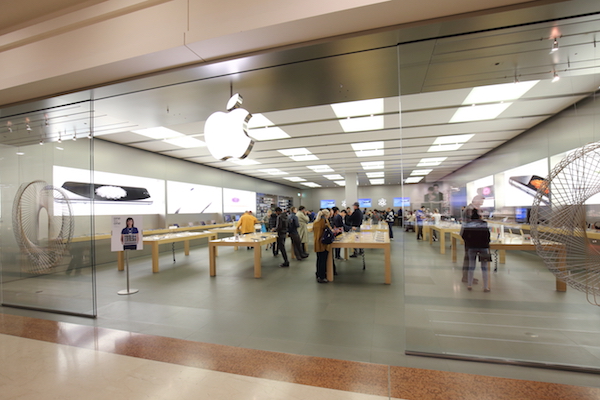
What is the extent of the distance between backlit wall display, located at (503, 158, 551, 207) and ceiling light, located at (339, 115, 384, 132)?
12.6ft

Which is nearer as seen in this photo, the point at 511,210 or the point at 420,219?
the point at 511,210

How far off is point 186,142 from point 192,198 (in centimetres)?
381

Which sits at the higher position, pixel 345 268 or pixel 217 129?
pixel 217 129

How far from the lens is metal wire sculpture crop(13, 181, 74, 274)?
4230mm

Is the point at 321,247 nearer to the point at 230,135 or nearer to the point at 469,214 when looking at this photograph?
the point at 469,214

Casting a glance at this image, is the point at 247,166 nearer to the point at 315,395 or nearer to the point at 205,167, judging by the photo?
the point at 205,167

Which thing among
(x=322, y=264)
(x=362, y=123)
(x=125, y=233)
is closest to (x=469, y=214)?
(x=322, y=264)

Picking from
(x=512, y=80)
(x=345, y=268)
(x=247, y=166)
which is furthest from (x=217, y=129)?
(x=247, y=166)

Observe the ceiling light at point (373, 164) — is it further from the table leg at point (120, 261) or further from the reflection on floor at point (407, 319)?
the table leg at point (120, 261)

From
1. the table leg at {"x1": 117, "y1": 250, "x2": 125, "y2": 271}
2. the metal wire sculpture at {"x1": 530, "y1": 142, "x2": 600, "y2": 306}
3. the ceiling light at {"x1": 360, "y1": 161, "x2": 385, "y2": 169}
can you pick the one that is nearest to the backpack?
the metal wire sculpture at {"x1": 530, "y1": 142, "x2": 600, "y2": 306}

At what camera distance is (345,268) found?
669 cm

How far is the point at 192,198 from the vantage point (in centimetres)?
1150

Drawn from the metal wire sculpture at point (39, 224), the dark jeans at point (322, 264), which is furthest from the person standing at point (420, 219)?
the metal wire sculpture at point (39, 224)

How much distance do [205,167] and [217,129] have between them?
986 centimetres
